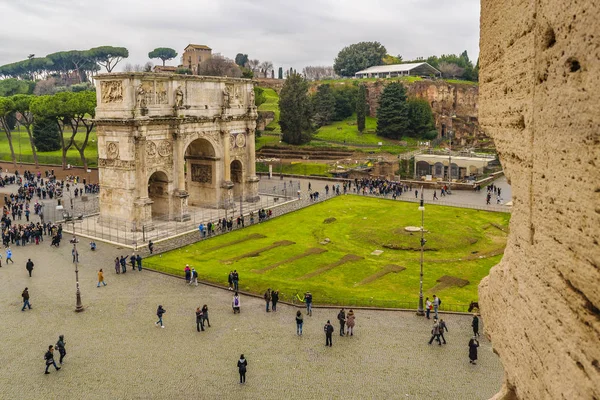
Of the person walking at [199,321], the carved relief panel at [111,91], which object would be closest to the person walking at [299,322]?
the person walking at [199,321]

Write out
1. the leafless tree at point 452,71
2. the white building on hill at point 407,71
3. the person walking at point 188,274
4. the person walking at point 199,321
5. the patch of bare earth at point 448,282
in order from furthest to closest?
1. the leafless tree at point 452,71
2. the white building on hill at point 407,71
3. the person walking at point 188,274
4. the patch of bare earth at point 448,282
5. the person walking at point 199,321

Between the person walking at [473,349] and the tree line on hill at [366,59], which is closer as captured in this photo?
the person walking at [473,349]

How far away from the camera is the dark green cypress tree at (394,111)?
77.8m

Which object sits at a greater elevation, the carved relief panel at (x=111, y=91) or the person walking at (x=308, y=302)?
the carved relief panel at (x=111, y=91)

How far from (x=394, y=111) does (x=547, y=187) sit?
2954 inches

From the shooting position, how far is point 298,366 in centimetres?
1869

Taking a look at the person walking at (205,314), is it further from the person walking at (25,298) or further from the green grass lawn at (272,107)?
the green grass lawn at (272,107)

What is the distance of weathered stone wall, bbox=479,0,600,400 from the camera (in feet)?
12.8

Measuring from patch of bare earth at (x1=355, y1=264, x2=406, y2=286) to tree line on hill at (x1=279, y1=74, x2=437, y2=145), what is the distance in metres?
44.0

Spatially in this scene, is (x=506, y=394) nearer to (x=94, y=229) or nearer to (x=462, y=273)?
(x=462, y=273)

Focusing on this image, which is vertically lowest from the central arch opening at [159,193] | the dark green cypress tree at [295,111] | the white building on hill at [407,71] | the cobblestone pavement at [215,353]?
the cobblestone pavement at [215,353]

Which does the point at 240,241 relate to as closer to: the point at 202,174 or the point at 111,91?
the point at 202,174

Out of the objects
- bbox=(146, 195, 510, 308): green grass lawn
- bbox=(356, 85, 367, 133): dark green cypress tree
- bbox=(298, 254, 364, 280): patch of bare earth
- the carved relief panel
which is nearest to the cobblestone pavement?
bbox=(146, 195, 510, 308): green grass lawn

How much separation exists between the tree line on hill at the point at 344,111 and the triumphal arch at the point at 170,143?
Answer: 81.3 ft
